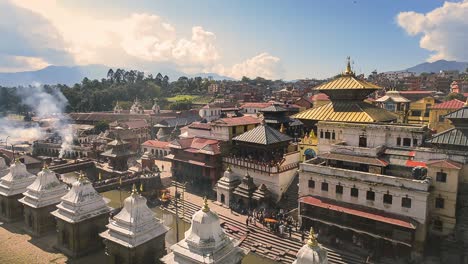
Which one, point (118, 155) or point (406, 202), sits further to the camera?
point (118, 155)

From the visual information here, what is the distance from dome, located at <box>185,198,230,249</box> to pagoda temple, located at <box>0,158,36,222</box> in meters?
24.1

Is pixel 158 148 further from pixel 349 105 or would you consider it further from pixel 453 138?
pixel 453 138

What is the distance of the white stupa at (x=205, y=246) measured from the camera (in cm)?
1587

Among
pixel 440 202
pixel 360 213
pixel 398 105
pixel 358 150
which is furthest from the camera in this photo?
pixel 398 105

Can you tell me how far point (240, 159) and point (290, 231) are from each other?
38.9 ft

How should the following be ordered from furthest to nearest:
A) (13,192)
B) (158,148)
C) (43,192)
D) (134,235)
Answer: (158,148), (13,192), (43,192), (134,235)

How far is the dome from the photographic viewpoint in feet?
52.5

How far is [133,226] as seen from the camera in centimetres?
2027

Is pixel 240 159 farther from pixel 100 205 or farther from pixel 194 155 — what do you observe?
pixel 100 205

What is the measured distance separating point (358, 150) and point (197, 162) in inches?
794

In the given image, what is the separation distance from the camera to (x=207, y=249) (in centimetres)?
1591

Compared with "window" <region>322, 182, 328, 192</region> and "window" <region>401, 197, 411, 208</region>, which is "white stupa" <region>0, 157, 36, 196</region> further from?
"window" <region>401, 197, 411, 208</region>

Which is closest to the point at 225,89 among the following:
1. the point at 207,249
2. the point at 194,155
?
the point at 194,155

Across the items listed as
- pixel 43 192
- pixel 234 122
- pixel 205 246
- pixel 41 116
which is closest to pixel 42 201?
pixel 43 192
